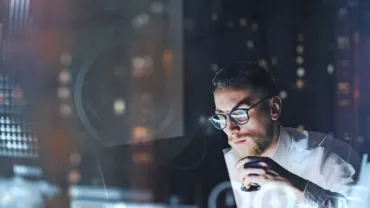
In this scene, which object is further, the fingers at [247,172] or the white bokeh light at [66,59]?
the white bokeh light at [66,59]

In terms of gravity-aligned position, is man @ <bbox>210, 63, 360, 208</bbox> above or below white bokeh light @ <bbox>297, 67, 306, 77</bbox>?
below

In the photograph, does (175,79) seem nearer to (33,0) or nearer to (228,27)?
(228,27)

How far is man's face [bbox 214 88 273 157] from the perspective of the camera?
4.00ft

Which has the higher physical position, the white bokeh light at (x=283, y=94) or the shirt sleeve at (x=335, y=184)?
the white bokeh light at (x=283, y=94)

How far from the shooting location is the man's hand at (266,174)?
1.21 metres

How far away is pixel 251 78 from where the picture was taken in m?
1.23

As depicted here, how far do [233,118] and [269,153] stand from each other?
0.46 feet

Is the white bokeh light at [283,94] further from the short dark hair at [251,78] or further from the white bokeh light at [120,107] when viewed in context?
the white bokeh light at [120,107]

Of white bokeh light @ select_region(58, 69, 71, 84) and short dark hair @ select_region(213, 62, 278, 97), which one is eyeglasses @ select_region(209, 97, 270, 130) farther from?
white bokeh light @ select_region(58, 69, 71, 84)

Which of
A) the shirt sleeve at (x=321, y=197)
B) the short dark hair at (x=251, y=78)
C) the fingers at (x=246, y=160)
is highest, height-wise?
the short dark hair at (x=251, y=78)

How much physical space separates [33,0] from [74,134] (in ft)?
1.56

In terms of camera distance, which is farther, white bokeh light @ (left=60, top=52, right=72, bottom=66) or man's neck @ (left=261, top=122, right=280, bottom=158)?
white bokeh light @ (left=60, top=52, right=72, bottom=66)

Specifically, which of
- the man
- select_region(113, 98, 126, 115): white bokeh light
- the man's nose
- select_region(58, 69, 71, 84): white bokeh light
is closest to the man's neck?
the man

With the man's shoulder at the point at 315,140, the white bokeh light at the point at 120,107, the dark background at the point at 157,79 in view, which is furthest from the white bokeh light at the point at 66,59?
the man's shoulder at the point at 315,140
